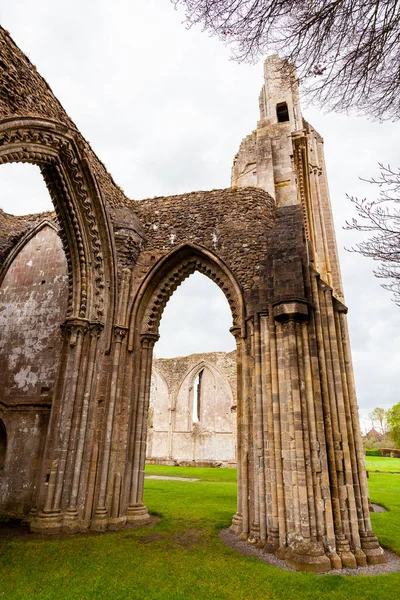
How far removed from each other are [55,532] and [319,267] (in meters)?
13.6

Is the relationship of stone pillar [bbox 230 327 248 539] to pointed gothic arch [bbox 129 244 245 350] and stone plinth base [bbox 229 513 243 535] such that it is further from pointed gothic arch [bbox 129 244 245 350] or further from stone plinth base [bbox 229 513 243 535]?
pointed gothic arch [bbox 129 244 245 350]

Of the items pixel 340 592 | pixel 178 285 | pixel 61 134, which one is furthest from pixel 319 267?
pixel 340 592

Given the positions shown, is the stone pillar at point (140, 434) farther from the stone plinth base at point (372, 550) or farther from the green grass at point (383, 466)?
the green grass at point (383, 466)

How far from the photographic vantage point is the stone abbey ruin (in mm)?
6180

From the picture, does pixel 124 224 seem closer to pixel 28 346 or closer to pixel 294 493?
pixel 28 346

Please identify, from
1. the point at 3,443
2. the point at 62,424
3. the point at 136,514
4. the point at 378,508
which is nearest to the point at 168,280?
the point at 62,424

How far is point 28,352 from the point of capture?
9773mm

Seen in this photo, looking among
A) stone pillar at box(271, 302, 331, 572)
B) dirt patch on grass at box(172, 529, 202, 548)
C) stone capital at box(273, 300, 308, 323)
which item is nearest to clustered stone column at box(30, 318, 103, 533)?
dirt patch on grass at box(172, 529, 202, 548)

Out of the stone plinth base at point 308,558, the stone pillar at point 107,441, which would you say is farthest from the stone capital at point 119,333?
the stone plinth base at point 308,558

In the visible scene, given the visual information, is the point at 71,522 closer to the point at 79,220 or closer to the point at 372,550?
the point at 372,550

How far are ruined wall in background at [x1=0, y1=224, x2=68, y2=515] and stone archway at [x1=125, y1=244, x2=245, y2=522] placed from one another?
6.84ft

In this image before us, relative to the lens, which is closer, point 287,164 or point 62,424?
point 62,424

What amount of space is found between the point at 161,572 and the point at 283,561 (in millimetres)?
1883

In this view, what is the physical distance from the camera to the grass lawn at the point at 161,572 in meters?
4.38
